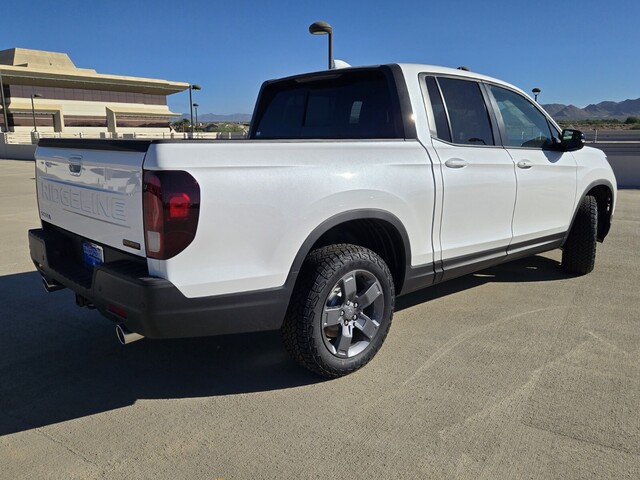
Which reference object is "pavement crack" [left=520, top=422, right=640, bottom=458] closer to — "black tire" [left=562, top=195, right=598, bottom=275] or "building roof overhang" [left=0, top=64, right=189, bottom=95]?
"black tire" [left=562, top=195, right=598, bottom=275]

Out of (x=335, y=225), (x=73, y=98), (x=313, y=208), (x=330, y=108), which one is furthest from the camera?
(x=73, y=98)

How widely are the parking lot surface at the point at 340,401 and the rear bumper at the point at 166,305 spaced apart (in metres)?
0.51

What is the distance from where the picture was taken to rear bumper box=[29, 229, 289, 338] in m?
2.52

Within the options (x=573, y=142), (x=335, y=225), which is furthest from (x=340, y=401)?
(x=573, y=142)

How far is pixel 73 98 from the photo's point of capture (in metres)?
60.8

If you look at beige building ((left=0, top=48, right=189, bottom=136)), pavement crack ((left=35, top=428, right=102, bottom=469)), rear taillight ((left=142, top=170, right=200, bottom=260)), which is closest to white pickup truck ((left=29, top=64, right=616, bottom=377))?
rear taillight ((left=142, top=170, right=200, bottom=260))

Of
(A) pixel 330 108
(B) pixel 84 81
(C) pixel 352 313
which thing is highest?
(B) pixel 84 81

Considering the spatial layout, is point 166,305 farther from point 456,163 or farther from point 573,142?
point 573,142

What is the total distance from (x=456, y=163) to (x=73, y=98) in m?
65.7

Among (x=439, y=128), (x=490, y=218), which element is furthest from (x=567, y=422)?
(x=439, y=128)

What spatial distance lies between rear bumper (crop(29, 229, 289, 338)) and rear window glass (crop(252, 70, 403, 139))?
5.10 ft

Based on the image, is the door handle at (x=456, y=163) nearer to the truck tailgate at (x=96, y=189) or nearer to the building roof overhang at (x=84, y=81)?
the truck tailgate at (x=96, y=189)

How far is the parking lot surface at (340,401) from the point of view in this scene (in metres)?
2.45

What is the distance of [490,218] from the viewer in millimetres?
4145
